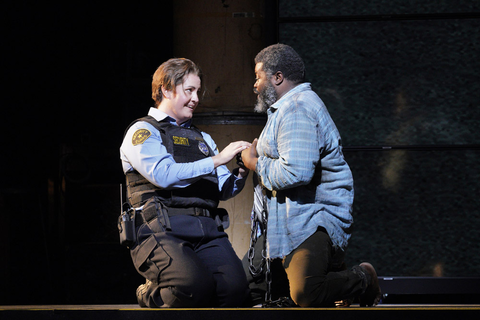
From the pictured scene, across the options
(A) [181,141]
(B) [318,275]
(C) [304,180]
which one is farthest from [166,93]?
(B) [318,275]

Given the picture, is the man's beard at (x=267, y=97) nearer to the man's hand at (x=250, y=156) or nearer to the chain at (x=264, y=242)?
the man's hand at (x=250, y=156)

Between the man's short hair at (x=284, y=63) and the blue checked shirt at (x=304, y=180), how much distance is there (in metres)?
0.15

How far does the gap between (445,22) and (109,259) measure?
4.33m

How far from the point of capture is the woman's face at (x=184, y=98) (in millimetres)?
3037

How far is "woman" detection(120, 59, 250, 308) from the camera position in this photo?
2.68 m

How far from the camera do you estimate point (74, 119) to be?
650 centimetres

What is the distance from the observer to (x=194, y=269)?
2652 millimetres

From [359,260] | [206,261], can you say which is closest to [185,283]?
[206,261]

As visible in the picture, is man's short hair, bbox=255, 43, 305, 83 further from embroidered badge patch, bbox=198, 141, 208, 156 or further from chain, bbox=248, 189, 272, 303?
chain, bbox=248, 189, 272, 303

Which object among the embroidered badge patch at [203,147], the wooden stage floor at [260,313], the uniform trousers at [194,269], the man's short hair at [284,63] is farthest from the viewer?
the embroidered badge patch at [203,147]

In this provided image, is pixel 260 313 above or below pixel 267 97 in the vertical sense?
below

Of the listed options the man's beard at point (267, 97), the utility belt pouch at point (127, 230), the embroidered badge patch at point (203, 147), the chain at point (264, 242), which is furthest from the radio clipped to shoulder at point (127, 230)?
the man's beard at point (267, 97)

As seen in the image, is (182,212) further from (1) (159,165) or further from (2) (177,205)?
(1) (159,165)

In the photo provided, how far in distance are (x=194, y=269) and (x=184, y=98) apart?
3.53ft
